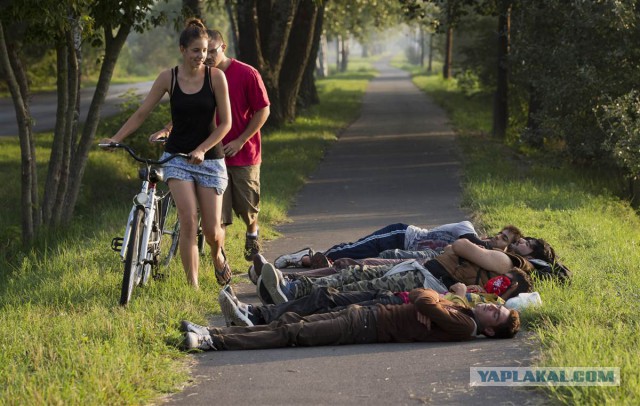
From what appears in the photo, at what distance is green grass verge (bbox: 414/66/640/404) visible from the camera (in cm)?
561

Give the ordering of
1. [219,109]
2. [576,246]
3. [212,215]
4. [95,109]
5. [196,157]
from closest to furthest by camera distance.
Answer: [196,157], [219,109], [212,215], [576,246], [95,109]

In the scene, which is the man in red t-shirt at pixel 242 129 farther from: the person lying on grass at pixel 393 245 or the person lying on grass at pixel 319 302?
the person lying on grass at pixel 319 302

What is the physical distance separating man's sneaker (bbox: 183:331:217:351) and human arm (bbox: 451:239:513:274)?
1915 mm

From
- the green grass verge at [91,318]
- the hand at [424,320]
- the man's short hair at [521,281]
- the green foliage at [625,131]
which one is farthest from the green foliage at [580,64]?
Answer: the hand at [424,320]

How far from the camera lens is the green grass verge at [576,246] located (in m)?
5.61

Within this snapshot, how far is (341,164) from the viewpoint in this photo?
64.0 ft

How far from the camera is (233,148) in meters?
8.80

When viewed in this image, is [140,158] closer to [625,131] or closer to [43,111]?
[625,131]

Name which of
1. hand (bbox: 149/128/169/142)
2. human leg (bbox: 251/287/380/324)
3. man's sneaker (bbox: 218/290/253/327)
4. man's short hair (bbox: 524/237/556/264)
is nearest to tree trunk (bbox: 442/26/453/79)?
hand (bbox: 149/128/169/142)

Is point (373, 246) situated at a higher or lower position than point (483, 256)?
lower

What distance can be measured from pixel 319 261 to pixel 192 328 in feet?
8.60

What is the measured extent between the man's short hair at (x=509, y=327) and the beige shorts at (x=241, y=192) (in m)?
3.25

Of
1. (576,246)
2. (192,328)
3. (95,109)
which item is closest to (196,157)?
(192,328)

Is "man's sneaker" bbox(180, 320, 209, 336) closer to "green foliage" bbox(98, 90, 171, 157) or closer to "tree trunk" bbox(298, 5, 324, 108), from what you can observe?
"green foliage" bbox(98, 90, 171, 157)
